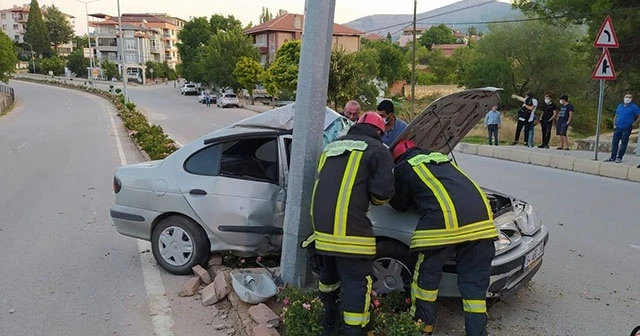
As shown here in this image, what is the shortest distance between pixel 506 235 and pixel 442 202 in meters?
0.86

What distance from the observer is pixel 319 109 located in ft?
12.1

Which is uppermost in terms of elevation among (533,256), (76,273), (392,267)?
(533,256)

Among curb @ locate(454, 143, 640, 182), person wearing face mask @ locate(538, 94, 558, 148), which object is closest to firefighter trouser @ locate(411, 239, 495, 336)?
curb @ locate(454, 143, 640, 182)

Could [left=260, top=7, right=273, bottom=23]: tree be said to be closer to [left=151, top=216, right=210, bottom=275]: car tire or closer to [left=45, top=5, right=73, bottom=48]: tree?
[left=45, top=5, right=73, bottom=48]: tree

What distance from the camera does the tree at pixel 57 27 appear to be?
4464 inches

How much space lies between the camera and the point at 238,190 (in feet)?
15.0

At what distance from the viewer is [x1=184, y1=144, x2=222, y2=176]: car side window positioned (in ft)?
15.5

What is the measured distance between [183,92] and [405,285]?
64.9m

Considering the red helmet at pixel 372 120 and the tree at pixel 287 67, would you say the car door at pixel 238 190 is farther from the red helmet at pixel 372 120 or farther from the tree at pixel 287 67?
the tree at pixel 287 67

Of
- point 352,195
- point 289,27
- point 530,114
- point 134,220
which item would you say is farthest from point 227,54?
point 352,195

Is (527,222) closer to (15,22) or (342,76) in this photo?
(342,76)

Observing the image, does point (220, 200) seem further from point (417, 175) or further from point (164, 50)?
point (164, 50)

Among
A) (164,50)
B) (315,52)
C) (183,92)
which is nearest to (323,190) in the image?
(315,52)

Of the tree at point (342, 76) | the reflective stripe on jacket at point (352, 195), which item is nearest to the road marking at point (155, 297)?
the reflective stripe on jacket at point (352, 195)
